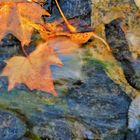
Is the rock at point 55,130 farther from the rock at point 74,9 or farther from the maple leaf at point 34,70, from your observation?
the rock at point 74,9

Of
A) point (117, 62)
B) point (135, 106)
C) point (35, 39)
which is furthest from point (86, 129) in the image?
point (35, 39)

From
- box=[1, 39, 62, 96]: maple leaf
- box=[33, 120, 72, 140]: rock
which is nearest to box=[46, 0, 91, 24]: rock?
box=[1, 39, 62, 96]: maple leaf

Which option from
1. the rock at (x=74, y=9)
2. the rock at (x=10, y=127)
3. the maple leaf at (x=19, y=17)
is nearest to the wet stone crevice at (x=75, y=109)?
the rock at (x=10, y=127)

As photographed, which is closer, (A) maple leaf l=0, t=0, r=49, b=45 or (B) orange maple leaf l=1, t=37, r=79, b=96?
(B) orange maple leaf l=1, t=37, r=79, b=96

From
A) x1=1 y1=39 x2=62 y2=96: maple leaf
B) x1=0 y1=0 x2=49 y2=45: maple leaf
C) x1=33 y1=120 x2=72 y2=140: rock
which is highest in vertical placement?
x1=0 y1=0 x2=49 y2=45: maple leaf

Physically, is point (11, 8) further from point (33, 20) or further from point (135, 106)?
point (135, 106)

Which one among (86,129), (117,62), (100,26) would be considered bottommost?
(86,129)

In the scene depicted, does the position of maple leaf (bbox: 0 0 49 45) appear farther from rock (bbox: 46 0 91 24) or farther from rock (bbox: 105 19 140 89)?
rock (bbox: 105 19 140 89)

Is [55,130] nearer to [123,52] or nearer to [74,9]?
[123,52]
